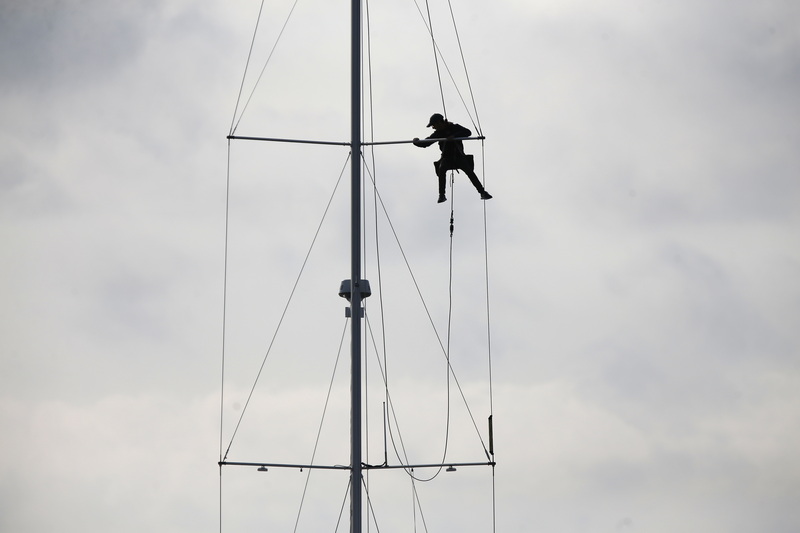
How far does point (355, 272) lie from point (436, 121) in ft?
11.1

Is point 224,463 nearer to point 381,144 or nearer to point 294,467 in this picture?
point 294,467

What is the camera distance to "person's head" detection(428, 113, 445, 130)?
2242cm

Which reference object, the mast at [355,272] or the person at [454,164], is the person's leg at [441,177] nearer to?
the person at [454,164]

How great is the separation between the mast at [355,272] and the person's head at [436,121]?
2.06m

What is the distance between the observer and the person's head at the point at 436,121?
22422mm

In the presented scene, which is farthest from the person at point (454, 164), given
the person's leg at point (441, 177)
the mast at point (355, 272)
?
the mast at point (355, 272)

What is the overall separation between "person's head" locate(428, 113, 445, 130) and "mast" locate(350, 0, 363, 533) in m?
2.06

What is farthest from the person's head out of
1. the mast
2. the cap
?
the mast

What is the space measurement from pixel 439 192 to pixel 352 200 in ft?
10.3

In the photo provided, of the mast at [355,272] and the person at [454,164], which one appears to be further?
the person at [454,164]

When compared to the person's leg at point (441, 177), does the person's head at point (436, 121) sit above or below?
above

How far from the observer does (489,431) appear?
21.3 m

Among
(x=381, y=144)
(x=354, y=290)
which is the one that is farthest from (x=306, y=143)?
(x=354, y=290)

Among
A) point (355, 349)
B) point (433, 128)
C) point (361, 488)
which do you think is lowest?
point (361, 488)
